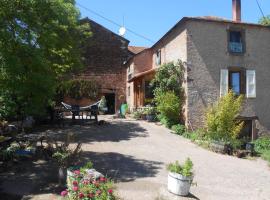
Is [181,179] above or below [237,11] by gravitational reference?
below

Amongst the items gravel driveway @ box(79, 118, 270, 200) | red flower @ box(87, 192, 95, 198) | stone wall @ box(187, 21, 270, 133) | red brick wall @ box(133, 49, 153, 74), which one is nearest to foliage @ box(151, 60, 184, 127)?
stone wall @ box(187, 21, 270, 133)

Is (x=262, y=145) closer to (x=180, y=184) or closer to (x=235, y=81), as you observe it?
(x=235, y=81)

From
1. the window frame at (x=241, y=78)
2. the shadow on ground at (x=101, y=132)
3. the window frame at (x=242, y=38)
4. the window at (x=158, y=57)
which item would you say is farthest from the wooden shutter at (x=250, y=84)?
the shadow on ground at (x=101, y=132)

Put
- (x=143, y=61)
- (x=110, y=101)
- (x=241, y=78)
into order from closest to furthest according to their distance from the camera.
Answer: (x=241, y=78) < (x=143, y=61) < (x=110, y=101)

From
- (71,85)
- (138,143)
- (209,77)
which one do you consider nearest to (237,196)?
(138,143)

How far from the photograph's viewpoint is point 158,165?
439 inches

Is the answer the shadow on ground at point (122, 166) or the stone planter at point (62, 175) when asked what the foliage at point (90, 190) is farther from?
the shadow on ground at point (122, 166)

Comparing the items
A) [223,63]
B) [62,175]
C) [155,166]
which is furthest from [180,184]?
[223,63]

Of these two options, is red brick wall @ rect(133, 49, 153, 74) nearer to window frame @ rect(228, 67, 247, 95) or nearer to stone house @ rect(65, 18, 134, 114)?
stone house @ rect(65, 18, 134, 114)

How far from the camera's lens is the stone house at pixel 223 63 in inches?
723

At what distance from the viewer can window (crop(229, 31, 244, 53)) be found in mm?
19250

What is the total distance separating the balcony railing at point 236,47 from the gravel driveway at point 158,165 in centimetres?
627

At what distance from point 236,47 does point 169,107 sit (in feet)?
17.8

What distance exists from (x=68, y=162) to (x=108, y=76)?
67.9 feet
